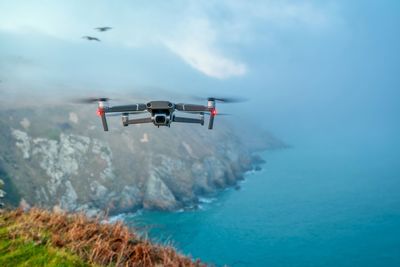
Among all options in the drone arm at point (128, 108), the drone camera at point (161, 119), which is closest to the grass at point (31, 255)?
the drone arm at point (128, 108)

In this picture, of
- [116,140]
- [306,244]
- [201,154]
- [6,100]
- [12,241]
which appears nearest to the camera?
[12,241]

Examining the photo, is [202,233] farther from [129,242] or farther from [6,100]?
[129,242]

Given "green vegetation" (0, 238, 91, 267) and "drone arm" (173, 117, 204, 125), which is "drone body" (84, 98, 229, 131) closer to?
"drone arm" (173, 117, 204, 125)

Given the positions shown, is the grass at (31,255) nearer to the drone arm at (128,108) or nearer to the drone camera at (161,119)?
the drone arm at (128,108)

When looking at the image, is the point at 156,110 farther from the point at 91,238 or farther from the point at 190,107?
the point at 91,238

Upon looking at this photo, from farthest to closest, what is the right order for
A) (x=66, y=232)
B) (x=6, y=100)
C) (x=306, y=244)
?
(x=6, y=100) < (x=306, y=244) < (x=66, y=232)

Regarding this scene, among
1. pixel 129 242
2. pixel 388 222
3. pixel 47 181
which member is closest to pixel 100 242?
pixel 129 242

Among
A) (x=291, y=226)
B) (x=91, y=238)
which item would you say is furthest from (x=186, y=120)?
(x=291, y=226)

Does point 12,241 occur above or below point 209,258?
above
